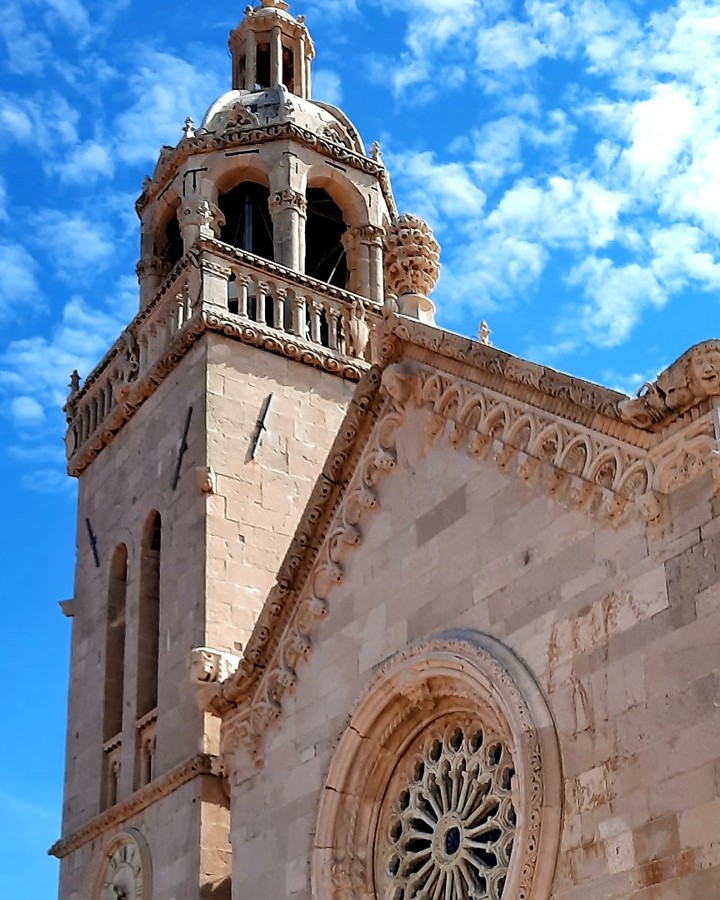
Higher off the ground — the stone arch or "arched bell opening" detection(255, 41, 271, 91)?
"arched bell opening" detection(255, 41, 271, 91)

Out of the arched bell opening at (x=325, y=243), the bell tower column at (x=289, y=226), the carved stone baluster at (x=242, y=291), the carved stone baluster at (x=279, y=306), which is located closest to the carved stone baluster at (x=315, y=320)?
the carved stone baluster at (x=279, y=306)

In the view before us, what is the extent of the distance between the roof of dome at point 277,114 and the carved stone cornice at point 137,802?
10.4 meters

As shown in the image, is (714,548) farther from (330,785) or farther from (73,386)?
(73,386)

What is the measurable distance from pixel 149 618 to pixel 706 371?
1096 cm

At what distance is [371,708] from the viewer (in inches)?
555

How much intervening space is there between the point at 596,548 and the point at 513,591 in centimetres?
104

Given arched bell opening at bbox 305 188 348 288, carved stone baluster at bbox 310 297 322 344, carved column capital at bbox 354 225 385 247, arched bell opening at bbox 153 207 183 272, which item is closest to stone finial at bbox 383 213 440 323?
carved stone baluster at bbox 310 297 322 344

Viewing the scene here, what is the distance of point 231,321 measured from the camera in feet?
67.9

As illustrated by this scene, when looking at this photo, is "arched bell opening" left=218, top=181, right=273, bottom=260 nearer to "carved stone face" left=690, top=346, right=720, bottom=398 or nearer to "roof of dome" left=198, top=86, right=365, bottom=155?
"roof of dome" left=198, top=86, right=365, bottom=155

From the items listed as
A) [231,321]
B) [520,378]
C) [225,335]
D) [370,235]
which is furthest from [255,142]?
[520,378]

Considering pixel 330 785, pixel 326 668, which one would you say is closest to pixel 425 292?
pixel 326 668

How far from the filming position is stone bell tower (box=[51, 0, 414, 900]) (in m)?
18.4

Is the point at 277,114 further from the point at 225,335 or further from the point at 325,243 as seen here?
the point at 225,335

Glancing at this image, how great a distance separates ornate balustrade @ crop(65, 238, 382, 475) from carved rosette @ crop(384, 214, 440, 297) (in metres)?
4.58
